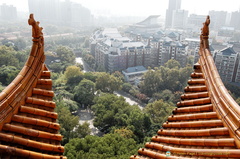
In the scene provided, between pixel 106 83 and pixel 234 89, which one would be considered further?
pixel 234 89

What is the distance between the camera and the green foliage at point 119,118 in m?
23.7

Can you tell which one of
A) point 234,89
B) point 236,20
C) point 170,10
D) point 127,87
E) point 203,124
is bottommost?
point 127,87

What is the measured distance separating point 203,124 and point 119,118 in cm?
1974

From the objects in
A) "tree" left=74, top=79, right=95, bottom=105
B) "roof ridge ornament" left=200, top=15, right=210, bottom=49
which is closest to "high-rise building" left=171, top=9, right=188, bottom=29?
"tree" left=74, top=79, right=95, bottom=105

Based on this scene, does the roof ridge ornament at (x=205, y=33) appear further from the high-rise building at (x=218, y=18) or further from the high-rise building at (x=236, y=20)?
the high-rise building at (x=236, y=20)

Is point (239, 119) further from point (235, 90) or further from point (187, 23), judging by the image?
point (187, 23)

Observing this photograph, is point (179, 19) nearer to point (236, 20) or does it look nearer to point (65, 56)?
point (236, 20)

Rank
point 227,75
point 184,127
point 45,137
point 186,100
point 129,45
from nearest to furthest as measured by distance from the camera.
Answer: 1. point 45,137
2. point 184,127
3. point 186,100
4. point 227,75
5. point 129,45

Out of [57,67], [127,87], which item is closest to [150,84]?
[127,87]

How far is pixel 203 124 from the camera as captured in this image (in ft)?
18.2

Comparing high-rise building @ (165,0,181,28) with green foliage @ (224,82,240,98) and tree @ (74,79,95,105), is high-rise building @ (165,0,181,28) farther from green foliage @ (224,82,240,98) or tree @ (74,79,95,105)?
tree @ (74,79,95,105)

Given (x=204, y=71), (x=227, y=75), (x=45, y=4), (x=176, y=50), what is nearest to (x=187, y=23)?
(x=45, y=4)

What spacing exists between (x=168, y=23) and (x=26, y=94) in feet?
452

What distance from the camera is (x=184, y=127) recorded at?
6.05 meters
